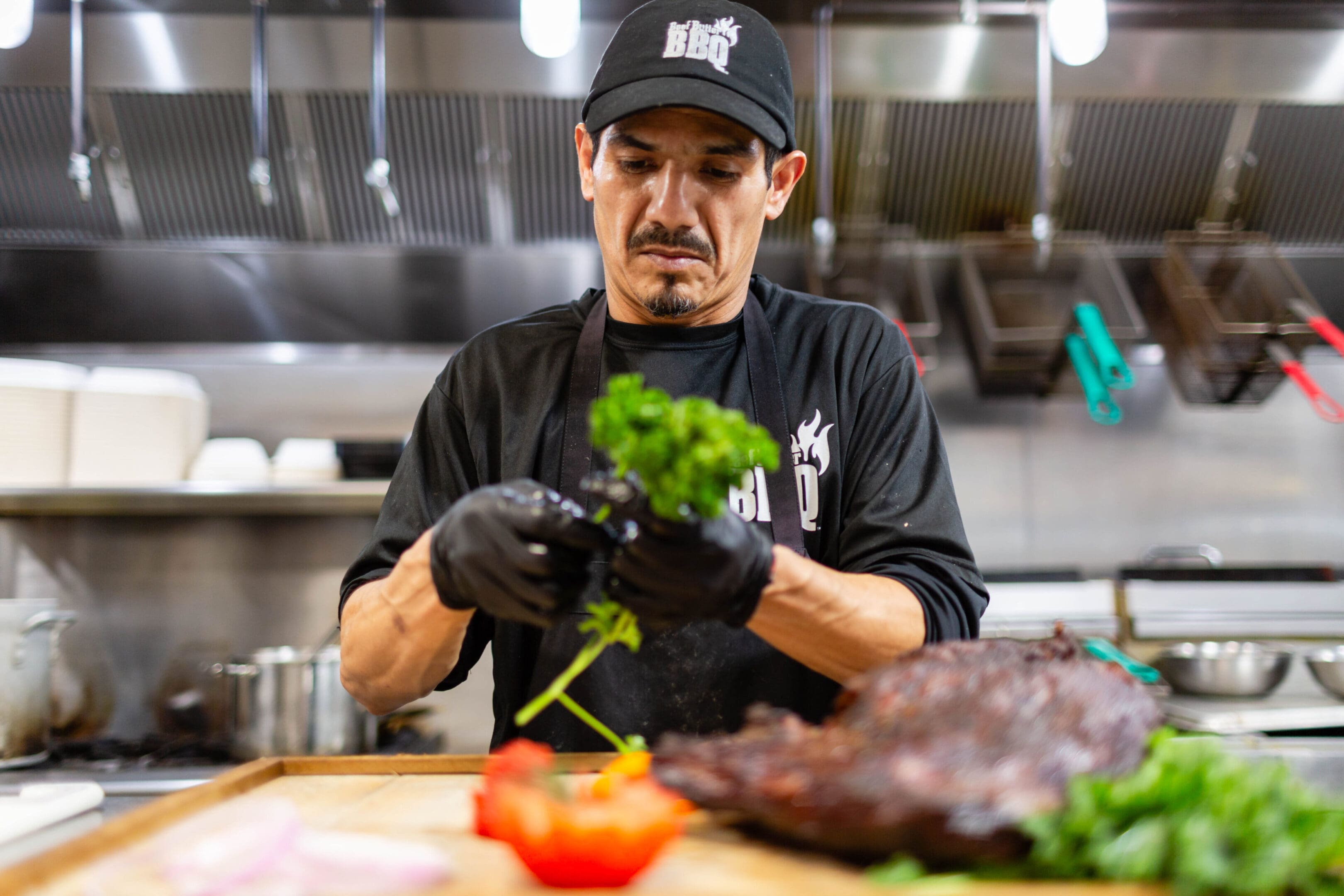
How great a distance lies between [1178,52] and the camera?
4.15 m

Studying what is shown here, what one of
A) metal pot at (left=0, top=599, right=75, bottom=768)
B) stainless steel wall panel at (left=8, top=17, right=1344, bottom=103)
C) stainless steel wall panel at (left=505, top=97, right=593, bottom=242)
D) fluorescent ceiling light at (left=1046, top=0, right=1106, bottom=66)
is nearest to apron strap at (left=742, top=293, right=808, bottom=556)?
fluorescent ceiling light at (left=1046, top=0, right=1106, bottom=66)

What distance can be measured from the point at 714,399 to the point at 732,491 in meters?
0.20

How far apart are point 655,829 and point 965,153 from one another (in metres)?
3.92

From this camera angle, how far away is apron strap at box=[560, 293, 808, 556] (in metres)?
1.78

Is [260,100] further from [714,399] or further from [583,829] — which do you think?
[583,829]

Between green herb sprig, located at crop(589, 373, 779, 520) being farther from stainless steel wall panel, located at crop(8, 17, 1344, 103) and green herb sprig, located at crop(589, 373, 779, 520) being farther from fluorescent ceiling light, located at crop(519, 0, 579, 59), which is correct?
stainless steel wall panel, located at crop(8, 17, 1344, 103)

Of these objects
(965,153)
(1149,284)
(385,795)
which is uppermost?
(965,153)

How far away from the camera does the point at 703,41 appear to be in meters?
1.71

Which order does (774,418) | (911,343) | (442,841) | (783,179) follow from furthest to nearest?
(911,343) → (783,179) → (774,418) → (442,841)

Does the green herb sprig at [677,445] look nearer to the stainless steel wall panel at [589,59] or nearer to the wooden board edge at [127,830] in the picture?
the wooden board edge at [127,830]

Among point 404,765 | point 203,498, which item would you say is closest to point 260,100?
point 203,498

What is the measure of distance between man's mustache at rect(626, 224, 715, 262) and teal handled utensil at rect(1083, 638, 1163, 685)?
6.16 feet

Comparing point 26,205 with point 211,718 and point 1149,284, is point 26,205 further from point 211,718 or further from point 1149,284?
point 1149,284

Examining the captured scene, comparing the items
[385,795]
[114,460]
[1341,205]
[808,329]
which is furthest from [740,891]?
[1341,205]
